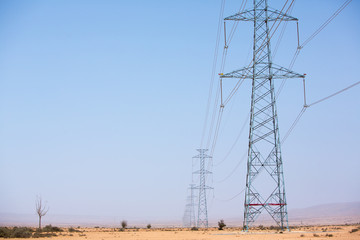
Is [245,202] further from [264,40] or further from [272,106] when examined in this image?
[264,40]

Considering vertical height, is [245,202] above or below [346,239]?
above

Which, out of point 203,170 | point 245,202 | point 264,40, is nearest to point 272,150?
point 245,202

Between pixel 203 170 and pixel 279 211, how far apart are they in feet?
143

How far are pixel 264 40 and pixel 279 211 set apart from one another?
18109 mm

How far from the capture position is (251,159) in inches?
1665

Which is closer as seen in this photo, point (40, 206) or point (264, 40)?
point (264, 40)

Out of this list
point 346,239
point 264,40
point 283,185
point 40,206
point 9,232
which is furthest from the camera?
point 40,206

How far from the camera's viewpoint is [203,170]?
85750 mm

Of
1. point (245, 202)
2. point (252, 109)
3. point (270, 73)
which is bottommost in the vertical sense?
point (245, 202)

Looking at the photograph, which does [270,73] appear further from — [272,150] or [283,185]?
[283,185]

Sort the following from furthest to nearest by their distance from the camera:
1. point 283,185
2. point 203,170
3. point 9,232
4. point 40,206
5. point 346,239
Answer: point 203,170
point 40,206
point 9,232
point 283,185
point 346,239

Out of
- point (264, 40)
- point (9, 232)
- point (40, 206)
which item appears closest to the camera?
point (264, 40)

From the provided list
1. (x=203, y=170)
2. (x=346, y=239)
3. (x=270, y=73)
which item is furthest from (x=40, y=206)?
(x=346, y=239)

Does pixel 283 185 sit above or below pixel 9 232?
above
